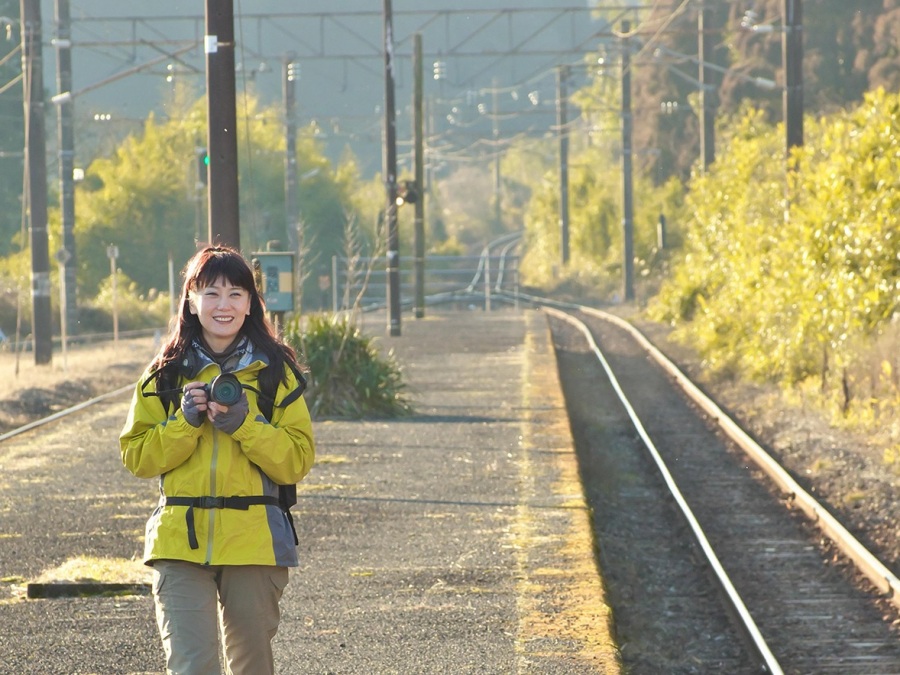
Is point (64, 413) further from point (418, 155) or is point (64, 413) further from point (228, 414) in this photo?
point (418, 155)

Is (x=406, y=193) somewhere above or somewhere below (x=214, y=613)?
above

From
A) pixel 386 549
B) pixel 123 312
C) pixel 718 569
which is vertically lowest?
pixel 718 569

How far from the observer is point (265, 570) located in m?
5.21

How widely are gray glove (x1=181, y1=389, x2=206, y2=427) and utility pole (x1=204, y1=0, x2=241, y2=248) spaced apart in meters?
6.19

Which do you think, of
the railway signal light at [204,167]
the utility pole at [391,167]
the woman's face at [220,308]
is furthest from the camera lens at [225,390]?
the utility pole at [391,167]

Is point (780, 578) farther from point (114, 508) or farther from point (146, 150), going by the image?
point (146, 150)

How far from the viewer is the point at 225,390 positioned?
4922mm

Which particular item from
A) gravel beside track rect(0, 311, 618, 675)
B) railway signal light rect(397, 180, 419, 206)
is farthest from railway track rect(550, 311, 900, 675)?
railway signal light rect(397, 180, 419, 206)

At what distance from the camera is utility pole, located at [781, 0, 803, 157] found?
25453 mm

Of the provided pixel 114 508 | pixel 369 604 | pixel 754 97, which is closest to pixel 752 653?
pixel 369 604

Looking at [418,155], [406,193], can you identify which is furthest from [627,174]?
[406,193]

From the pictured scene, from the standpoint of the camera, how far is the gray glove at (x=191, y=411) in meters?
4.96

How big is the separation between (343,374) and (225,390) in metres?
13.3

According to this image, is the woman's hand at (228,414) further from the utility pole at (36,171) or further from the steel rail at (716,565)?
the utility pole at (36,171)
